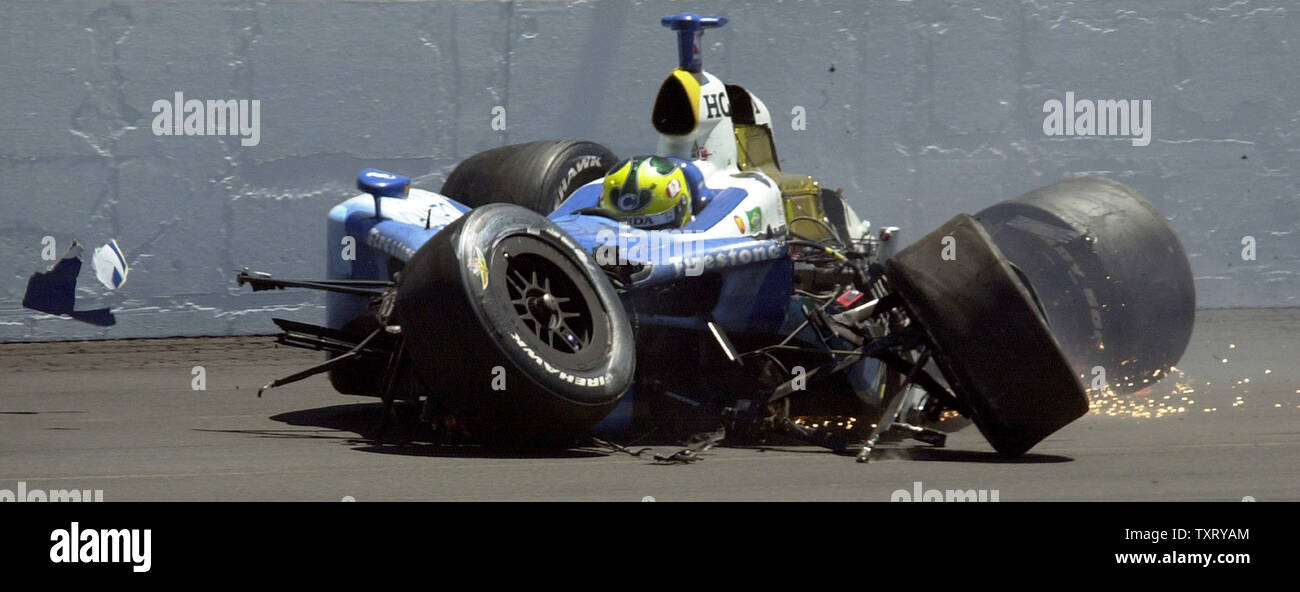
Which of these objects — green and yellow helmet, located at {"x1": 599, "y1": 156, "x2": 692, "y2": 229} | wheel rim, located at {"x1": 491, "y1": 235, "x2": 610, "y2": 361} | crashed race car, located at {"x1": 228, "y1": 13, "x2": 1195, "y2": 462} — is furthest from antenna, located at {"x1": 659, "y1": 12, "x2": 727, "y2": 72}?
wheel rim, located at {"x1": 491, "y1": 235, "x2": 610, "y2": 361}

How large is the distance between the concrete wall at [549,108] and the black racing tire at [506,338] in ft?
17.5

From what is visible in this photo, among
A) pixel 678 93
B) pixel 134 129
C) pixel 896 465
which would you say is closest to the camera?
pixel 896 465

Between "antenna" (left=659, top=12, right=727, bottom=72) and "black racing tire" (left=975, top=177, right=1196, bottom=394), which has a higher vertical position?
"antenna" (left=659, top=12, right=727, bottom=72)

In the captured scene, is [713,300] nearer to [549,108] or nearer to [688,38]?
[688,38]

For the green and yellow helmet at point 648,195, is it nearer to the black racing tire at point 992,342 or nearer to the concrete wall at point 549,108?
Answer: the black racing tire at point 992,342

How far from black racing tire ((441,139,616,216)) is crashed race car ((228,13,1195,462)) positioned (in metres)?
0.02

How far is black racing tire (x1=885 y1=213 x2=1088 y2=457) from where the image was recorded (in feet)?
22.9

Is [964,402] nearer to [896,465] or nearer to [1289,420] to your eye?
[896,465]

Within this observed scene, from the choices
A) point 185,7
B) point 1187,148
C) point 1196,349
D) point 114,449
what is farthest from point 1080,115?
point 114,449

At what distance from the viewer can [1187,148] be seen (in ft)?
45.5

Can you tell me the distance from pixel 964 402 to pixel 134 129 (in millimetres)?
6837

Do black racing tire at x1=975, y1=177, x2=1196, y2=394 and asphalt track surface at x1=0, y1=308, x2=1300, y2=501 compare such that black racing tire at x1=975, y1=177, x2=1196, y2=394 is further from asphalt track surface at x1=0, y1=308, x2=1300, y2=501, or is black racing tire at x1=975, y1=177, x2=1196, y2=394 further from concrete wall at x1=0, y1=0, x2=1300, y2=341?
concrete wall at x1=0, y1=0, x2=1300, y2=341

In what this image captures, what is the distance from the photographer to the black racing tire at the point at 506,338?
6758mm

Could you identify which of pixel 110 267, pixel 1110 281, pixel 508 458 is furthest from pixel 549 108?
pixel 508 458
